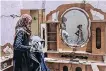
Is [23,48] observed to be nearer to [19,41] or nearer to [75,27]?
[19,41]

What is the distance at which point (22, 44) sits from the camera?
216 cm

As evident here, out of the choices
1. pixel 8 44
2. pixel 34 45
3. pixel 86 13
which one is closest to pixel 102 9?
pixel 86 13

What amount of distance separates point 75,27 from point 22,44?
0.99 meters

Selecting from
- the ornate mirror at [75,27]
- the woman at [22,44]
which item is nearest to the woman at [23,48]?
the woman at [22,44]

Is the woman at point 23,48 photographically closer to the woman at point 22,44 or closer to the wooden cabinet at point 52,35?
the woman at point 22,44

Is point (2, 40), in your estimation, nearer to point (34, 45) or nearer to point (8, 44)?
point (8, 44)

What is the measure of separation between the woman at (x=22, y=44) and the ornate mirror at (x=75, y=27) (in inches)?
34.2

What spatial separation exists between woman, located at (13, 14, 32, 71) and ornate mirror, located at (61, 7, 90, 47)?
0.87 metres

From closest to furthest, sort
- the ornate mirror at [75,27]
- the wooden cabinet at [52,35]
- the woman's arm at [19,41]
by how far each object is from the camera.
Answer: the woman's arm at [19,41] → the ornate mirror at [75,27] → the wooden cabinet at [52,35]

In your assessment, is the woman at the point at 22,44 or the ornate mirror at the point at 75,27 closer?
the woman at the point at 22,44

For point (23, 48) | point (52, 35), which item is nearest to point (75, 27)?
point (52, 35)

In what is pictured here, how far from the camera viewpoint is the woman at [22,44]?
84.7 inches

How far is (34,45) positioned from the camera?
235 centimetres

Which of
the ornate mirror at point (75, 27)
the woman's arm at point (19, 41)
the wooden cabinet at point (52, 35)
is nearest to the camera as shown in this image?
the woman's arm at point (19, 41)
